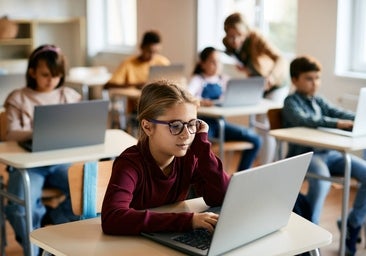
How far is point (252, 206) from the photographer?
1.64 m

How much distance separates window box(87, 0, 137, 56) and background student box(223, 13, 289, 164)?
351 cm

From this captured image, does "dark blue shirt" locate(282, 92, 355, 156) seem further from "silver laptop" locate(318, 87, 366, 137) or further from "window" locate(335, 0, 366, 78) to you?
"window" locate(335, 0, 366, 78)

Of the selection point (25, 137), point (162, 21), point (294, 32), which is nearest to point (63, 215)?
point (25, 137)

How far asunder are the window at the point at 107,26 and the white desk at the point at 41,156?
517 centimetres

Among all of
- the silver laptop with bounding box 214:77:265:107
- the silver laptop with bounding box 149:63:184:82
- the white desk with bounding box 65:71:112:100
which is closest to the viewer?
the silver laptop with bounding box 214:77:265:107

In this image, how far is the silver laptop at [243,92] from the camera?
4.20 meters

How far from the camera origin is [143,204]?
2.01 m

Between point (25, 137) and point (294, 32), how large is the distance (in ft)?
10.1

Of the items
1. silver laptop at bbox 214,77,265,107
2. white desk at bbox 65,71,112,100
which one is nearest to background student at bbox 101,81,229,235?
silver laptop at bbox 214,77,265,107

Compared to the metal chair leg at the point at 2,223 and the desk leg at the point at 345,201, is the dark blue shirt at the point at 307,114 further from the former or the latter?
the metal chair leg at the point at 2,223

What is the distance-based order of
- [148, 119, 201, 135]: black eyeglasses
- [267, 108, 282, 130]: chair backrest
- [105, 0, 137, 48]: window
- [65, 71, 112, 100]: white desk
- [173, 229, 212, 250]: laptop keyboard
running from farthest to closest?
[105, 0, 137, 48]: window, [65, 71, 112, 100]: white desk, [267, 108, 282, 130]: chair backrest, [148, 119, 201, 135]: black eyeglasses, [173, 229, 212, 250]: laptop keyboard

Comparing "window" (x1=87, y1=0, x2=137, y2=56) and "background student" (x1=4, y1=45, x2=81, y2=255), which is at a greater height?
"window" (x1=87, y1=0, x2=137, y2=56)

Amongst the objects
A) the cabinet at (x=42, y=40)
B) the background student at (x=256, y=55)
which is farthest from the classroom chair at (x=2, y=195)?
the cabinet at (x=42, y=40)

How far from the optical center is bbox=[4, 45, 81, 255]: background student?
10.3 ft
